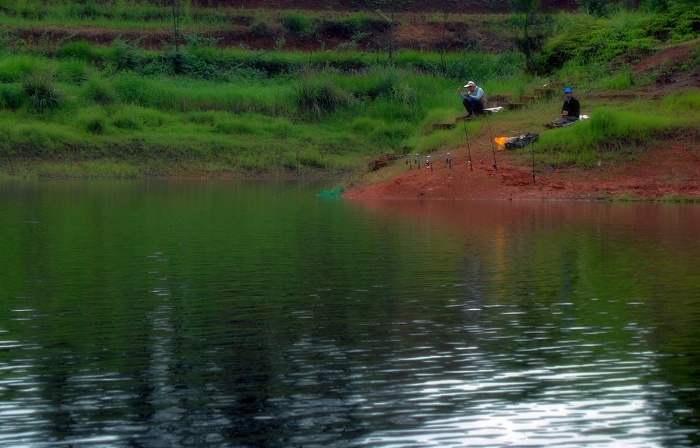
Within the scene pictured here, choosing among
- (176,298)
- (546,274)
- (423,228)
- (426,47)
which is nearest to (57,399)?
(176,298)

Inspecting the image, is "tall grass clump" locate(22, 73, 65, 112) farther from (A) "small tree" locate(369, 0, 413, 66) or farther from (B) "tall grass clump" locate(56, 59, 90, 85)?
(A) "small tree" locate(369, 0, 413, 66)

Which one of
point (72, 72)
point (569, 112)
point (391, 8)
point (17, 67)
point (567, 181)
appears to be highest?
point (391, 8)

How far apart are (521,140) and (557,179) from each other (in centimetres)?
168

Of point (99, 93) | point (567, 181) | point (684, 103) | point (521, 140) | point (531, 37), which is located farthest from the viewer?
point (99, 93)

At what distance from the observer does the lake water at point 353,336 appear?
27.3 feet

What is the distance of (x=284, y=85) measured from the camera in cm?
5162

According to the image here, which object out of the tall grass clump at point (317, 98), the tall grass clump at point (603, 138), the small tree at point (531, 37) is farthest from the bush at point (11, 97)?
the tall grass clump at point (603, 138)

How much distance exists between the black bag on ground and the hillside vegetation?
342 mm

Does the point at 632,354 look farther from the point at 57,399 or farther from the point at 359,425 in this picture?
the point at 57,399

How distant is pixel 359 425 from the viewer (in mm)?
8281

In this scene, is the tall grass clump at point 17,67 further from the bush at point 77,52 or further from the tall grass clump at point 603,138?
the tall grass clump at point 603,138

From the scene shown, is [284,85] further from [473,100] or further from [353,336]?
[353,336]

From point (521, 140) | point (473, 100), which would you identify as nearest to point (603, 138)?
point (521, 140)

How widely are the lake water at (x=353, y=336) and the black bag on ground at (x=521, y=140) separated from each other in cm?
783
